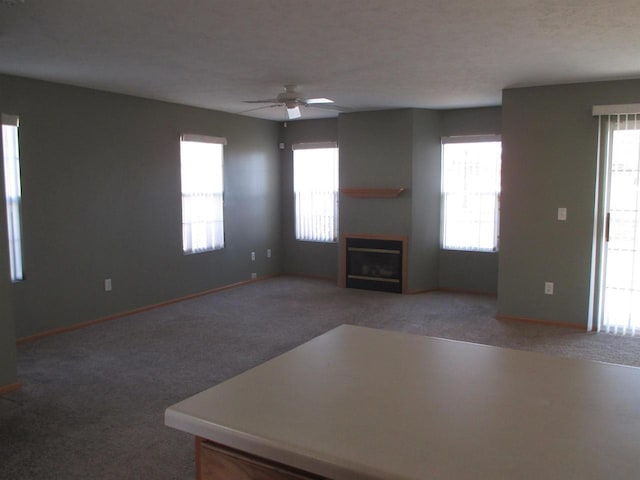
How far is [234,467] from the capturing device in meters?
1.12

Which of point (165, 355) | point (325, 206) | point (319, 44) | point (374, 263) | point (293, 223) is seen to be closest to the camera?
point (319, 44)

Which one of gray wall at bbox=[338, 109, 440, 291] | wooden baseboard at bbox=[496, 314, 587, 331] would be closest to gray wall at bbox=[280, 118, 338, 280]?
Answer: gray wall at bbox=[338, 109, 440, 291]

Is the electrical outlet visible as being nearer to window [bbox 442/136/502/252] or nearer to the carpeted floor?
the carpeted floor

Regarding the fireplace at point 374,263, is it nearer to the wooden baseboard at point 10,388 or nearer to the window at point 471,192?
the window at point 471,192

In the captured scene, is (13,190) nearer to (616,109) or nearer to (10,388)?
(10,388)

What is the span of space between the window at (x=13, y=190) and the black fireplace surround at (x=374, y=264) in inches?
161

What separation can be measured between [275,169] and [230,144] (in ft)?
3.72

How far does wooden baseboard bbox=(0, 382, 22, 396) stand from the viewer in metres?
3.64

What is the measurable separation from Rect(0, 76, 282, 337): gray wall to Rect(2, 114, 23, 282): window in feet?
0.22

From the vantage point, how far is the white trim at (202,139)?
6.43 meters

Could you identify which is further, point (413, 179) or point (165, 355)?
point (413, 179)

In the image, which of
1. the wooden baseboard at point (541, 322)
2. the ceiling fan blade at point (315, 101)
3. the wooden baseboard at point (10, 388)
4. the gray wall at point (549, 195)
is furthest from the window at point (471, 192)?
the wooden baseboard at point (10, 388)

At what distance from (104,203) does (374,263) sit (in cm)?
352

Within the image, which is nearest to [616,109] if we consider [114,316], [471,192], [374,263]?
[471,192]
